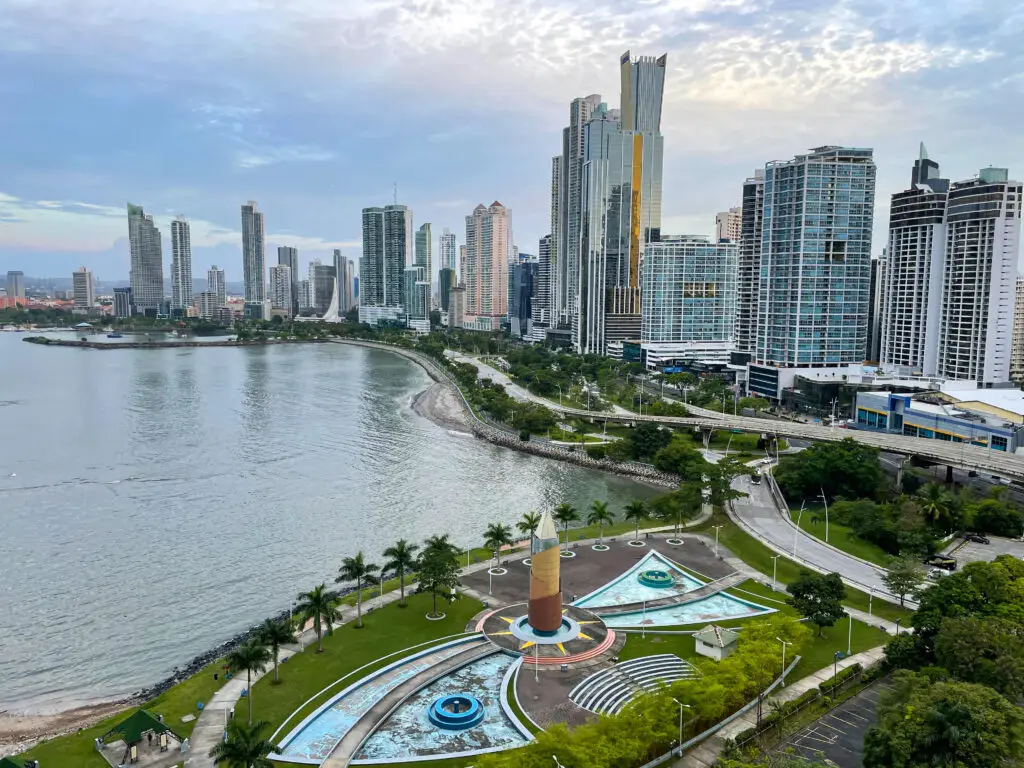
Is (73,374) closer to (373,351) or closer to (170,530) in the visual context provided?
(373,351)

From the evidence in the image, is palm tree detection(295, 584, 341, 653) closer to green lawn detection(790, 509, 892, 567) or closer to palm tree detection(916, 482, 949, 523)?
green lawn detection(790, 509, 892, 567)

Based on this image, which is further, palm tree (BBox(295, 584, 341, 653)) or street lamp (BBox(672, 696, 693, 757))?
palm tree (BBox(295, 584, 341, 653))

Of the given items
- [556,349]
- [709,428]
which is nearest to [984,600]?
[709,428]

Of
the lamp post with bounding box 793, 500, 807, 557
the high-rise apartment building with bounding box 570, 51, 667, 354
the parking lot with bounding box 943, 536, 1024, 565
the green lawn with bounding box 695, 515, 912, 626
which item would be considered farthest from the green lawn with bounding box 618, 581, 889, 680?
the high-rise apartment building with bounding box 570, 51, 667, 354

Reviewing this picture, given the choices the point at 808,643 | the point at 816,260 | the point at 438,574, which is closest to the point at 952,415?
the point at 816,260

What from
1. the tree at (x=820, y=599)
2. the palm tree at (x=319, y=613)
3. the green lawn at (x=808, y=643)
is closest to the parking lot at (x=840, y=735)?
the green lawn at (x=808, y=643)

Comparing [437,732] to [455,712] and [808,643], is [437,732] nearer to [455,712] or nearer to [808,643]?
[455,712]
